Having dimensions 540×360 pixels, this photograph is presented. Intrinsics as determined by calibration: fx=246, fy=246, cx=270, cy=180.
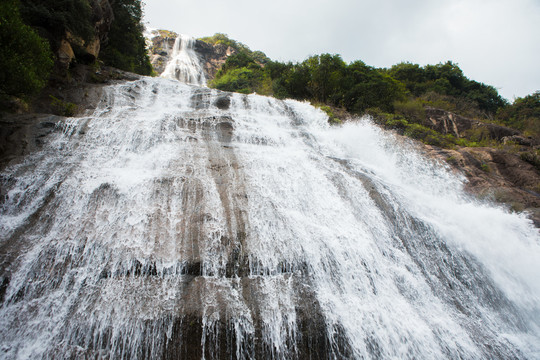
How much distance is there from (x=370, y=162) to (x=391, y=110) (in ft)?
27.5

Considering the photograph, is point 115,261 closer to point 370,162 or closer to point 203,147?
point 203,147

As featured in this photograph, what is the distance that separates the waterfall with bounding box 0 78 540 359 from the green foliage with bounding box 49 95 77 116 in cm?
150

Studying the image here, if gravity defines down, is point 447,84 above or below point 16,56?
above

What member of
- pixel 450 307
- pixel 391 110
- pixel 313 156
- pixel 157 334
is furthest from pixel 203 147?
pixel 391 110

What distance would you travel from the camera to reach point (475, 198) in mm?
9453

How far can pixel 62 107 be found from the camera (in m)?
9.56

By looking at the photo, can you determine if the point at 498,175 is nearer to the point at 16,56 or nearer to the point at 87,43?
the point at 16,56

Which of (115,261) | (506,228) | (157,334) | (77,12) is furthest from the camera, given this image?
(77,12)

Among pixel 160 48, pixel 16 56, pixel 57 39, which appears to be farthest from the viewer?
pixel 160 48

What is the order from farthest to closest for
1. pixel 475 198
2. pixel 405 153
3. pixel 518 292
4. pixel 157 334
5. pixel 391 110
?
pixel 391 110 < pixel 405 153 < pixel 475 198 < pixel 518 292 < pixel 157 334

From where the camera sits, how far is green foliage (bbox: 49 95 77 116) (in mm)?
9453

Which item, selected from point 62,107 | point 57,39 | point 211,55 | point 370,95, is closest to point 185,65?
point 211,55

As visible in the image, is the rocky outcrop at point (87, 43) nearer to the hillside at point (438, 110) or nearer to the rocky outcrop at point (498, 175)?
the hillside at point (438, 110)

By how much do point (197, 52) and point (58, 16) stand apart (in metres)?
36.4
